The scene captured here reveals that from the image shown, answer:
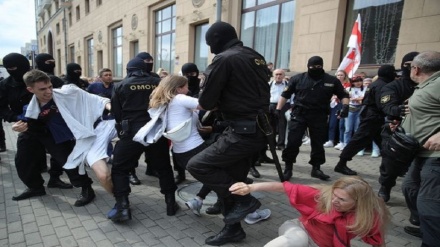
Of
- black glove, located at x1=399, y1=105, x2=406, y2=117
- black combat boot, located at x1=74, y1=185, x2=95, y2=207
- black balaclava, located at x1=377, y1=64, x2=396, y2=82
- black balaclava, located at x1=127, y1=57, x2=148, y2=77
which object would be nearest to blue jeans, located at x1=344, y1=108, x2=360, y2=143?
black balaclava, located at x1=377, y1=64, x2=396, y2=82

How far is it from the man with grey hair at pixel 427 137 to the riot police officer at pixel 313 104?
173cm

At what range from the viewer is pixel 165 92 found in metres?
2.97

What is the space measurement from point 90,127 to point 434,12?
6.67 metres

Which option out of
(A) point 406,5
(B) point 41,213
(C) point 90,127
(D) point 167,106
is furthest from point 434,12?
(B) point 41,213

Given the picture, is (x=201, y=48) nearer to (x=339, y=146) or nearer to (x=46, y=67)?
(x=339, y=146)

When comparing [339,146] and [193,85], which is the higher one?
[193,85]

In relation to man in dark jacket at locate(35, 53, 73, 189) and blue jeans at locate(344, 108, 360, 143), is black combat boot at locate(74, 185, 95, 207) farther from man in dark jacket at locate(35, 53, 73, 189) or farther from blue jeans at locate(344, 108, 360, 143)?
blue jeans at locate(344, 108, 360, 143)

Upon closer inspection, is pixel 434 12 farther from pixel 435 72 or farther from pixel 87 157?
pixel 87 157

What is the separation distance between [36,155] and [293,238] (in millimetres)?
3293

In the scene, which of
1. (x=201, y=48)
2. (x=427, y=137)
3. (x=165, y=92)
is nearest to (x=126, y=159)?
(x=165, y=92)

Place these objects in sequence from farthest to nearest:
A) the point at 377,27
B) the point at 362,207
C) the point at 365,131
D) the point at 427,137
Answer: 1. the point at 377,27
2. the point at 365,131
3. the point at 427,137
4. the point at 362,207

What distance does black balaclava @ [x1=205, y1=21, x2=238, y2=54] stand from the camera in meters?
2.56

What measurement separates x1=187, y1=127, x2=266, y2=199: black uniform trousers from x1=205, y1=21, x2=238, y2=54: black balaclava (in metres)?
0.76

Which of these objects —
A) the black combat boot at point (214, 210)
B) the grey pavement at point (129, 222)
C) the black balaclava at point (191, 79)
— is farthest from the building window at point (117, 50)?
the black combat boot at point (214, 210)
